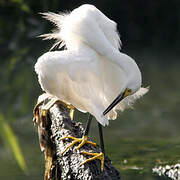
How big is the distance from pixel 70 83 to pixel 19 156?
233 centimetres

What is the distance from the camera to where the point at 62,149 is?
3.64 meters

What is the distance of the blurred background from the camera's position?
555 cm

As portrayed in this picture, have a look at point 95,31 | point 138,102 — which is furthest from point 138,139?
point 95,31

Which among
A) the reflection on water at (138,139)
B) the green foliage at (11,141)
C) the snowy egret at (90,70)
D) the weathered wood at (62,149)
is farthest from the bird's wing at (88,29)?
the green foliage at (11,141)

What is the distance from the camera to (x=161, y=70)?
10.5 metres

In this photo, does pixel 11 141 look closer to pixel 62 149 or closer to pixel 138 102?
pixel 138 102

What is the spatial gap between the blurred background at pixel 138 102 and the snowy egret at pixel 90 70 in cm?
125

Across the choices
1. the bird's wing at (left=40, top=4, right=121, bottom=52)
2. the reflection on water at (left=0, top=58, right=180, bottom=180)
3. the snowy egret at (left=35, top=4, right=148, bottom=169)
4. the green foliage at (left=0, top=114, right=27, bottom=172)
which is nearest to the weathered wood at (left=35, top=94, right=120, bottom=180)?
the snowy egret at (left=35, top=4, right=148, bottom=169)

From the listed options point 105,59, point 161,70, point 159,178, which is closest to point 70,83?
point 105,59

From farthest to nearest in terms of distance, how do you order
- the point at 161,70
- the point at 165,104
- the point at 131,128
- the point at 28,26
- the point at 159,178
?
the point at 28,26
the point at 161,70
the point at 165,104
the point at 131,128
the point at 159,178

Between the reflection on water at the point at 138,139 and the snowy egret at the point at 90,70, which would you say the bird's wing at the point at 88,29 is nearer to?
the snowy egret at the point at 90,70

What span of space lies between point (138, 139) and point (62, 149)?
287 centimetres

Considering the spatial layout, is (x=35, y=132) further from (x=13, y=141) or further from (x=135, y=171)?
(x=135, y=171)

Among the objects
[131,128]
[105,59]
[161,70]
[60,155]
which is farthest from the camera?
[161,70]
